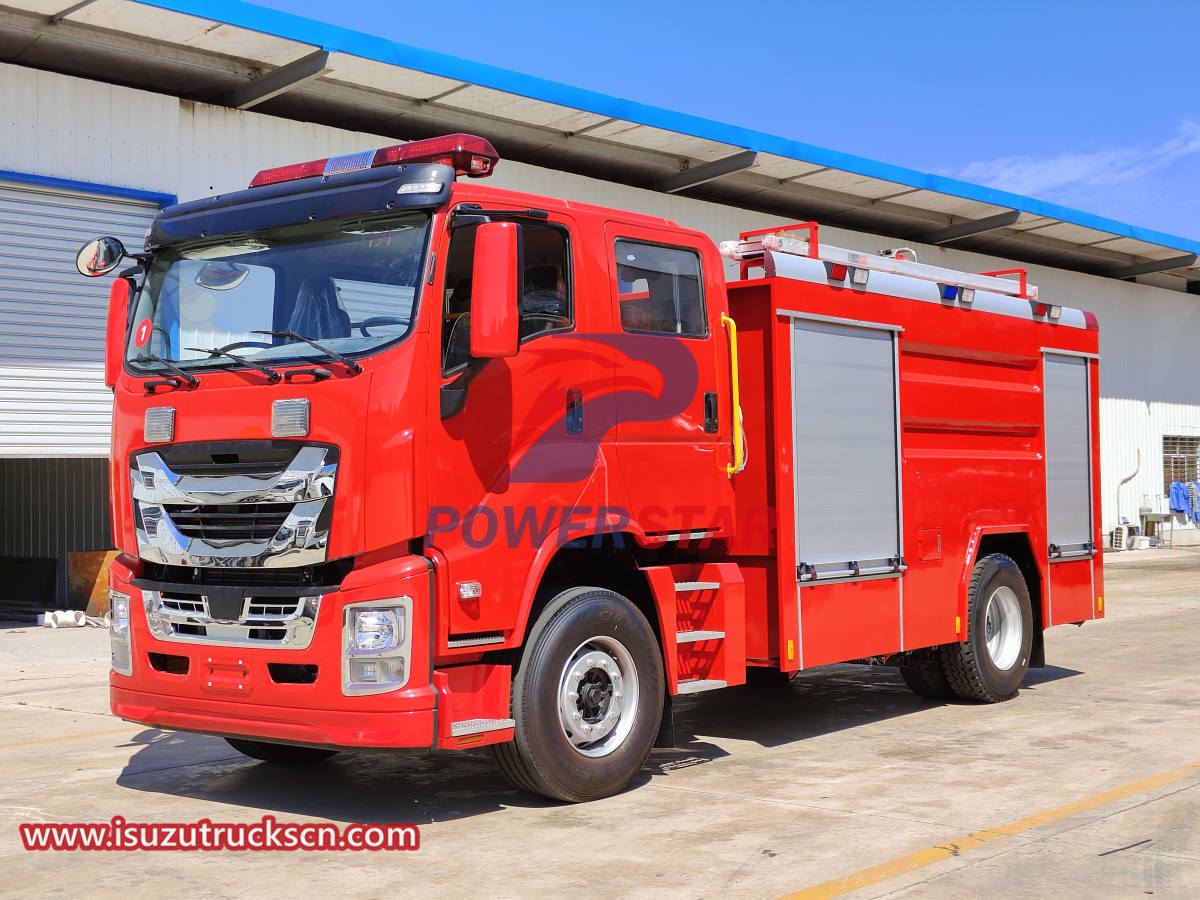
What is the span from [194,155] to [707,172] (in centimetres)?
845

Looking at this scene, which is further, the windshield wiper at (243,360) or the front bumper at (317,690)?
the windshield wiper at (243,360)

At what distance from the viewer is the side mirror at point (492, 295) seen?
5.75 m

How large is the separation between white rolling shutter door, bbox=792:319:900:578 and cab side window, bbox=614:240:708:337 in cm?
88

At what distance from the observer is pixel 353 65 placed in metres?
15.6

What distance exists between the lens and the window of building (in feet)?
110

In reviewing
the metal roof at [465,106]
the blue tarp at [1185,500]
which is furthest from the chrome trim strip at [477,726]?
the blue tarp at [1185,500]

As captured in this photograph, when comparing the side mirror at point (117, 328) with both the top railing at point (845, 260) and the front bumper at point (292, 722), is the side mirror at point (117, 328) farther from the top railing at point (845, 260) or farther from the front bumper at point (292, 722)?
the top railing at point (845, 260)

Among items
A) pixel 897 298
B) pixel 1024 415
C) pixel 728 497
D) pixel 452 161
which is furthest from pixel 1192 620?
pixel 452 161

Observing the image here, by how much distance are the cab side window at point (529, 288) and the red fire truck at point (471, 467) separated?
1cm

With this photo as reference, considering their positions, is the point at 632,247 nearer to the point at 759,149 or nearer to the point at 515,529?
the point at 515,529

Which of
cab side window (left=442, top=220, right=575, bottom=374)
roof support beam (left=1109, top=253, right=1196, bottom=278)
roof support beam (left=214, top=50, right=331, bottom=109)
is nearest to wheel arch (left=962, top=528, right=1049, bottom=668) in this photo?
cab side window (left=442, top=220, right=575, bottom=374)

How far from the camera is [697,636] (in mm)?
7168

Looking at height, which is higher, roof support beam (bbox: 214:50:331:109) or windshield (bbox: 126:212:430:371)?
roof support beam (bbox: 214:50:331:109)

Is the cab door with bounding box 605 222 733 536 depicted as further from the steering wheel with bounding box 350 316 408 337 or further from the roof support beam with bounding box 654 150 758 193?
the roof support beam with bounding box 654 150 758 193
